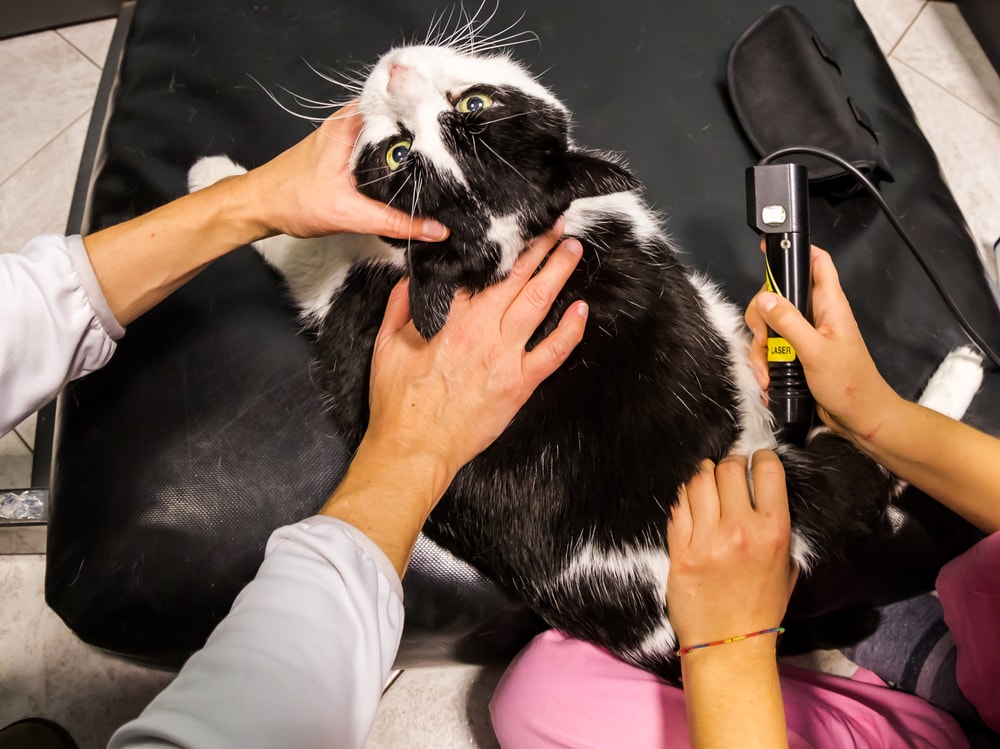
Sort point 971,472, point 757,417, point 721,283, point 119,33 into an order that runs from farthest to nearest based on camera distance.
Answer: point 119,33 < point 721,283 < point 757,417 < point 971,472

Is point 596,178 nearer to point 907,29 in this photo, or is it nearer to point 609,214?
point 609,214

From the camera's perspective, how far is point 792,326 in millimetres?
760

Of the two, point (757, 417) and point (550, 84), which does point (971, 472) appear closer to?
point (757, 417)

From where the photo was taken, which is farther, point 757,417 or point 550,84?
point 550,84

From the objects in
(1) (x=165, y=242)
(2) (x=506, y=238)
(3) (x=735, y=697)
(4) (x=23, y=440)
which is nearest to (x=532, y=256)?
(2) (x=506, y=238)

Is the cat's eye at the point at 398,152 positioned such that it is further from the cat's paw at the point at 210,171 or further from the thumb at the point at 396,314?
the cat's paw at the point at 210,171

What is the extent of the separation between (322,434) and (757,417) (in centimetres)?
65

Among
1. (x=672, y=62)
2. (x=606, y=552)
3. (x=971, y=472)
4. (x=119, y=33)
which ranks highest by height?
(x=672, y=62)

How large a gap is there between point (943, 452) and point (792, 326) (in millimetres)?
267

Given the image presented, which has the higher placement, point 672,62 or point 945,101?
point 945,101

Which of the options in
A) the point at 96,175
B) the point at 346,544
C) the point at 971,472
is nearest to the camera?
the point at 346,544

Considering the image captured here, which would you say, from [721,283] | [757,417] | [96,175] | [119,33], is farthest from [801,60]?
[119,33]

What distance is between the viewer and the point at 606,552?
32.8 inches

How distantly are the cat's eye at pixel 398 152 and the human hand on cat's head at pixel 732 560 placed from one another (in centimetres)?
58
